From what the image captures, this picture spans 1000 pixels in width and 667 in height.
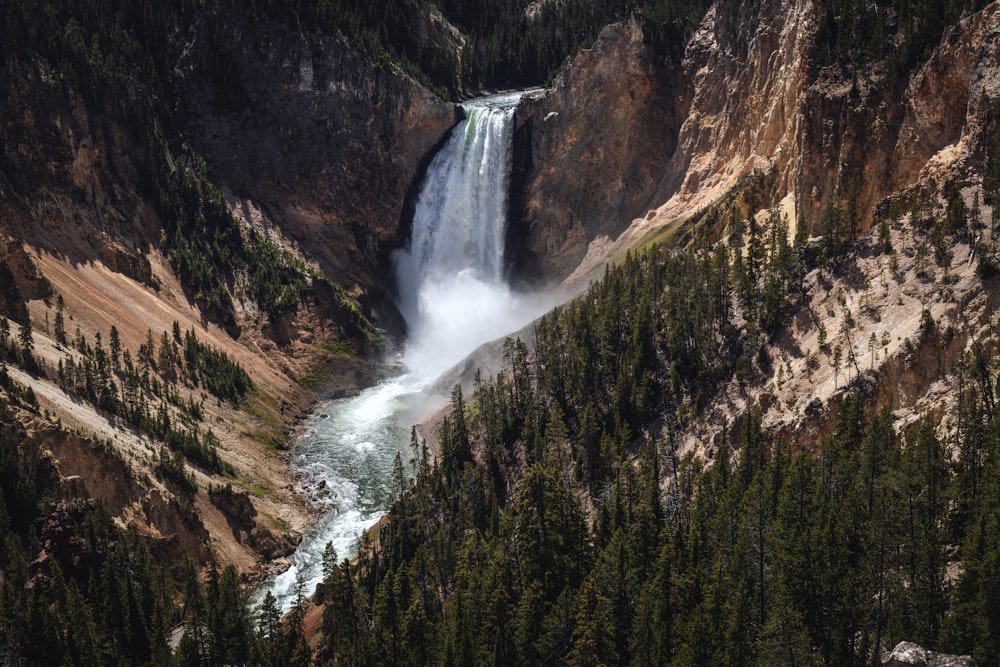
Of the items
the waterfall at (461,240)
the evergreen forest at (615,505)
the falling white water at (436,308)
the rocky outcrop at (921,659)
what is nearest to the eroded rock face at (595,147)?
the waterfall at (461,240)

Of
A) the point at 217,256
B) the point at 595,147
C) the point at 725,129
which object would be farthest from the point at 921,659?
the point at 217,256

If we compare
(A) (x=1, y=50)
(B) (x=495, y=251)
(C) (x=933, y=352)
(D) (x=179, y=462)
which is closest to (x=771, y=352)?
(C) (x=933, y=352)

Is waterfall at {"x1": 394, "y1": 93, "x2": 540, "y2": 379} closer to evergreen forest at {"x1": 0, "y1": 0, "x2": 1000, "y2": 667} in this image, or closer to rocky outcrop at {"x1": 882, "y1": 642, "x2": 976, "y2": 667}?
evergreen forest at {"x1": 0, "y1": 0, "x2": 1000, "y2": 667}

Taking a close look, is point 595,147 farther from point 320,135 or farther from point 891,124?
point 891,124

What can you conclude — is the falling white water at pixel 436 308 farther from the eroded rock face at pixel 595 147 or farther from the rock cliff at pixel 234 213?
the eroded rock face at pixel 595 147

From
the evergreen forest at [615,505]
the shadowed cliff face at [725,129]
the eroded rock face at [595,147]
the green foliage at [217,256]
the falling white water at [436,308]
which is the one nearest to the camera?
the evergreen forest at [615,505]

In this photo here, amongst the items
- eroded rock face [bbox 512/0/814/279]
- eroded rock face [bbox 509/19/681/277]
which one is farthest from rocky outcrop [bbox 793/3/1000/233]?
eroded rock face [bbox 509/19/681/277]
